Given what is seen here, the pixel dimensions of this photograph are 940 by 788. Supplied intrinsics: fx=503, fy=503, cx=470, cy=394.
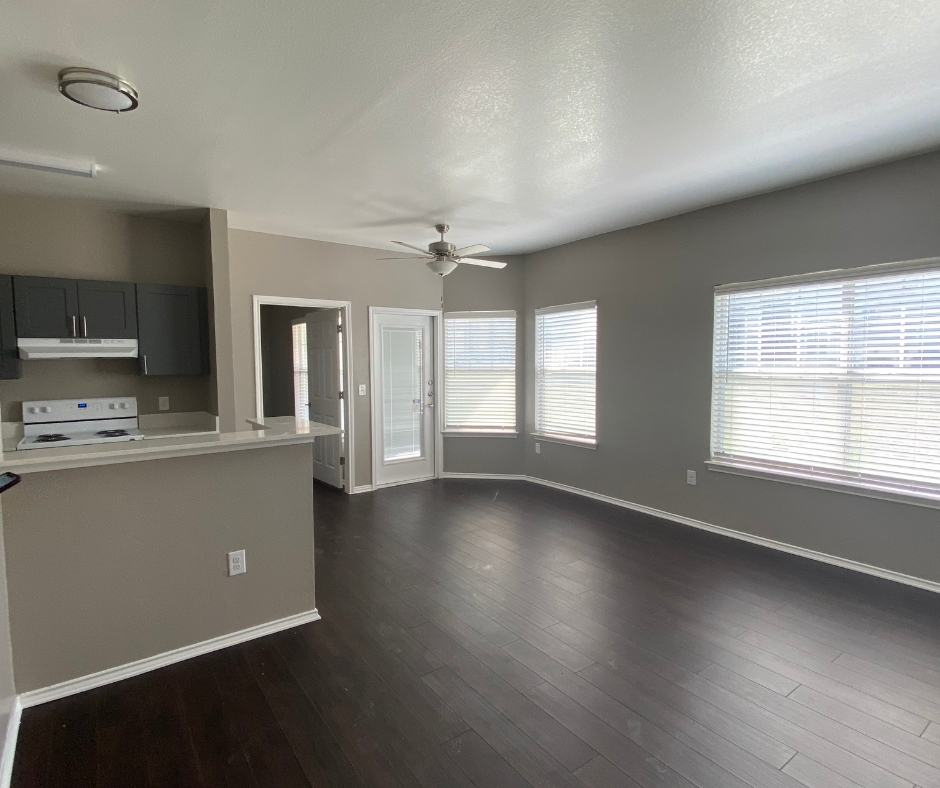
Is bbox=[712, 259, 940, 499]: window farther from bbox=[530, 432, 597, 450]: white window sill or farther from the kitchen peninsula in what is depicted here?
the kitchen peninsula

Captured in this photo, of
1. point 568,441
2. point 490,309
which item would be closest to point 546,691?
point 568,441

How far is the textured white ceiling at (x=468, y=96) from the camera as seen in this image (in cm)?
187

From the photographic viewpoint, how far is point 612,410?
202 inches

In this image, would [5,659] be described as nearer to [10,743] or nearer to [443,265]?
[10,743]

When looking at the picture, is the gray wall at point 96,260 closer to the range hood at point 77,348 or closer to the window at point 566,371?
the range hood at point 77,348

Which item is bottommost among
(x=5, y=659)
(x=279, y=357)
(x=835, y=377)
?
(x=5, y=659)

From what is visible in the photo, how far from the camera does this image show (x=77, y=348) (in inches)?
147

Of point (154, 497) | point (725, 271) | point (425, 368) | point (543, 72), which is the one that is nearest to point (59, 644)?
point (154, 497)

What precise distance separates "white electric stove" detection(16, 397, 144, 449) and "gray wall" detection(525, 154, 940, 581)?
13.4 feet

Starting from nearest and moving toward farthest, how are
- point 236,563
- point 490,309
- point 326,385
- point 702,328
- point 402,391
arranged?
point 236,563 → point 702,328 → point 326,385 → point 402,391 → point 490,309

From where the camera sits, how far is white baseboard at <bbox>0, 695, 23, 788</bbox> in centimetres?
176

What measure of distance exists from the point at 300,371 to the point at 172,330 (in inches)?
98.1

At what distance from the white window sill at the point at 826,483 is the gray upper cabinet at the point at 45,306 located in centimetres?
521

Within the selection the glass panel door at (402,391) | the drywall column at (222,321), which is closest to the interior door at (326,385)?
the glass panel door at (402,391)
